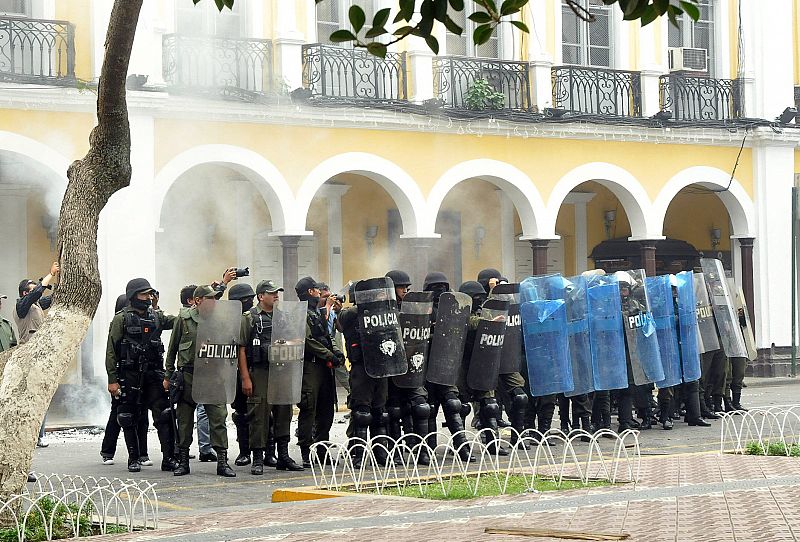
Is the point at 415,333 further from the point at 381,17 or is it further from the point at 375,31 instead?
the point at 381,17

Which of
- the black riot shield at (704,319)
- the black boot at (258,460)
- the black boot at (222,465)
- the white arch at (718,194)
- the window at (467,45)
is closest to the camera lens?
the black boot at (222,465)

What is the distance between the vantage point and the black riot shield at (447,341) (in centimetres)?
1261

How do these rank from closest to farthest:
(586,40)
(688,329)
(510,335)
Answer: (510,335) < (688,329) < (586,40)

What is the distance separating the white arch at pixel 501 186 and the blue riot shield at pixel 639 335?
7.43m

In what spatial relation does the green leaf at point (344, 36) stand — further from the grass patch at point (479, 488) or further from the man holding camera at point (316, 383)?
the man holding camera at point (316, 383)

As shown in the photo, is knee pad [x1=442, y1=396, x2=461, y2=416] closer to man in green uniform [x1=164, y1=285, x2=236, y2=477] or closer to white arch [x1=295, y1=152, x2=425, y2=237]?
man in green uniform [x1=164, y1=285, x2=236, y2=477]

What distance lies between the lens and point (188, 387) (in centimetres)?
1223

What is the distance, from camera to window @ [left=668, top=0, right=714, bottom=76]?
25.0 m

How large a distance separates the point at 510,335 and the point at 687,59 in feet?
41.4

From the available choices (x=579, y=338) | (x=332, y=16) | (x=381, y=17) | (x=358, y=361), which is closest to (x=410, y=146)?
(x=332, y=16)

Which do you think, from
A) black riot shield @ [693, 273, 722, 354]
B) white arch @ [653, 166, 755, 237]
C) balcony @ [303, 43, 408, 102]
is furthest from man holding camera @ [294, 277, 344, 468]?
white arch @ [653, 166, 755, 237]

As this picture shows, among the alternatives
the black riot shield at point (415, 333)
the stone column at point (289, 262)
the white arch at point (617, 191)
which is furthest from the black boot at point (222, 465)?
the white arch at point (617, 191)

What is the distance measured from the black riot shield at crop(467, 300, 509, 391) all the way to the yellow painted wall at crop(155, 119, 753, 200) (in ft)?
25.2

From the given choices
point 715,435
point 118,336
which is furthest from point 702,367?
point 118,336
